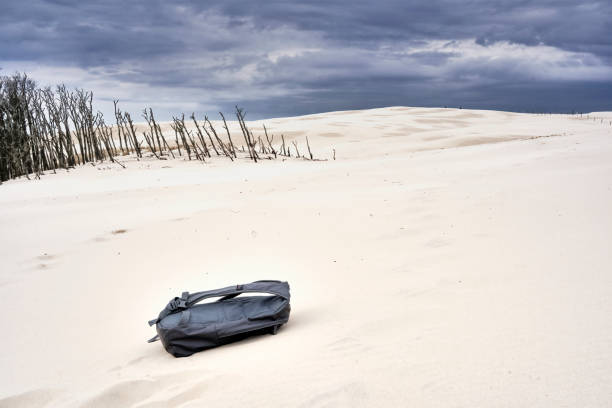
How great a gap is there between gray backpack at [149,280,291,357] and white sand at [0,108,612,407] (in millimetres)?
125

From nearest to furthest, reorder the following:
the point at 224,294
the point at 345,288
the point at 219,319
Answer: the point at 219,319
the point at 224,294
the point at 345,288

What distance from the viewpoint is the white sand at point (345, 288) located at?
1.83 meters

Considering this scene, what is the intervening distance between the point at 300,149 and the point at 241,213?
1584cm

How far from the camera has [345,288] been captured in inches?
136

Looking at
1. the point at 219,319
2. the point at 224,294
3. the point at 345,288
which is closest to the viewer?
the point at 219,319

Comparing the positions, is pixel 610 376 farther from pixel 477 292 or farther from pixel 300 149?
pixel 300 149

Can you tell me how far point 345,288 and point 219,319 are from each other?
40.5 inches

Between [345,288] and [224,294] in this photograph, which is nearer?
[224,294]

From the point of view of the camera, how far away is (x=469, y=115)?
3606 cm

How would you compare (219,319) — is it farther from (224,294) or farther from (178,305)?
(178,305)

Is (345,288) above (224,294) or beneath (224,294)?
beneath

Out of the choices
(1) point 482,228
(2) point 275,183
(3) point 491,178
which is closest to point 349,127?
(2) point 275,183

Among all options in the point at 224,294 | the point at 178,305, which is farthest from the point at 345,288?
the point at 178,305

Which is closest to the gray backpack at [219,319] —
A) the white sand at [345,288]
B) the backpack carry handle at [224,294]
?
the backpack carry handle at [224,294]
